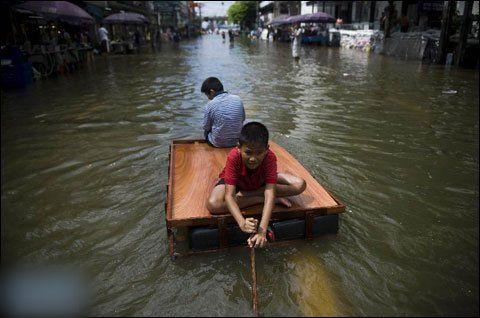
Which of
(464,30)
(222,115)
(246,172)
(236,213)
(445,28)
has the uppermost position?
(445,28)

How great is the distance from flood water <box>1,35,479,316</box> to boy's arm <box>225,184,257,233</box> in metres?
0.51

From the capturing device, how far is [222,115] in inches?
200

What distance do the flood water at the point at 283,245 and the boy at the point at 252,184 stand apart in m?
0.48

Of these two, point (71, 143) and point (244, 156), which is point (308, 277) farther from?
point (71, 143)

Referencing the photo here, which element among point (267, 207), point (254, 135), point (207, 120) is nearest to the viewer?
point (254, 135)

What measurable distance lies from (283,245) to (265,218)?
596mm

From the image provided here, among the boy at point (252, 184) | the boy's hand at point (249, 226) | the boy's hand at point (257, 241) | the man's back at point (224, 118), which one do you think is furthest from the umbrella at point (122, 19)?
the boy's hand at point (257, 241)

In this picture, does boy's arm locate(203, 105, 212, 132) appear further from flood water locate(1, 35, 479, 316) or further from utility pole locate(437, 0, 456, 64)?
utility pole locate(437, 0, 456, 64)

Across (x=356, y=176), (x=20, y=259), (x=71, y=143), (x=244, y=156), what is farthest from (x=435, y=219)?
(x=71, y=143)

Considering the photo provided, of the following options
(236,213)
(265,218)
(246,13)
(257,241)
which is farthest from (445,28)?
(246,13)

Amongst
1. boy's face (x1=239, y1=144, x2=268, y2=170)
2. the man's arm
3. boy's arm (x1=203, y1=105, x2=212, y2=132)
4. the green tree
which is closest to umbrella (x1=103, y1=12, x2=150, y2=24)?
boy's arm (x1=203, y1=105, x2=212, y2=132)

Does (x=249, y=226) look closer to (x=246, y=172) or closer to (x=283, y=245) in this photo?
(x=246, y=172)

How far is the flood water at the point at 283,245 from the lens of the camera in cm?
311

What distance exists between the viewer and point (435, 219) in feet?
14.1
